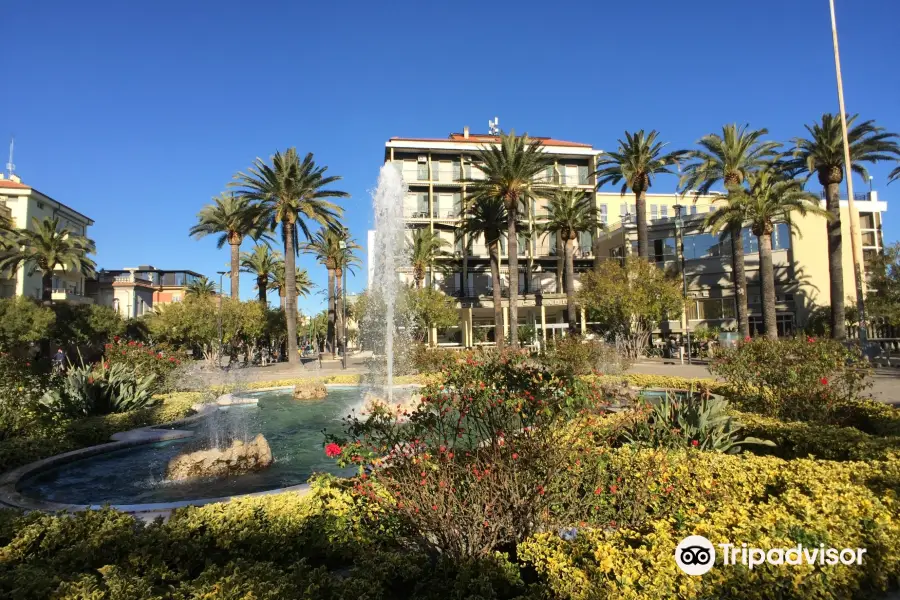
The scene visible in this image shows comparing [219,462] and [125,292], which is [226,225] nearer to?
[125,292]

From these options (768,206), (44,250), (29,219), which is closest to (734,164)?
(768,206)

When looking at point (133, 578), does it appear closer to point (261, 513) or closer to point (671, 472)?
point (261, 513)

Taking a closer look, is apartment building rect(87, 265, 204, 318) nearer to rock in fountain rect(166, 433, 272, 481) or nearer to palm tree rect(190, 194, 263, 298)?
palm tree rect(190, 194, 263, 298)

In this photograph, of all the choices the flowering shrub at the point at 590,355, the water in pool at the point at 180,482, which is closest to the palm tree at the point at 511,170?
the flowering shrub at the point at 590,355

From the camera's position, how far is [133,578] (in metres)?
3.22

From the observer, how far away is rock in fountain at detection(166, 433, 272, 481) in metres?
7.43

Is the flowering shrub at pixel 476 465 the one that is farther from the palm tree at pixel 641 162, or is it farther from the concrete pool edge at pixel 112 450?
the palm tree at pixel 641 162

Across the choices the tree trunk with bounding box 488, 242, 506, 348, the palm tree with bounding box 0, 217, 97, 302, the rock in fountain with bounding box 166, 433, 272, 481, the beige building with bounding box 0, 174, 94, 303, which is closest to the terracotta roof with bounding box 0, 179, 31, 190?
the beige building with bounding box 0, 174, 94, 303

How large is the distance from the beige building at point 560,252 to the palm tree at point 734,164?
37.4ft

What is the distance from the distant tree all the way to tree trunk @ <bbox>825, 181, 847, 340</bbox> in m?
7.90

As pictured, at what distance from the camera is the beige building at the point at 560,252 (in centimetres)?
4041

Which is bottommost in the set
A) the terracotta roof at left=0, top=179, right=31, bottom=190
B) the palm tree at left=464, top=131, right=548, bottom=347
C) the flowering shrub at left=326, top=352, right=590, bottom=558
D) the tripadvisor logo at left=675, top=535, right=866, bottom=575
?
the tripadvisor logo at left=675, top=535, right=866, bottom=575

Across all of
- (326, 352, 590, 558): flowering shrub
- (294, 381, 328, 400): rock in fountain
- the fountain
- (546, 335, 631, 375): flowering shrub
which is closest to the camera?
(326, 352, 590, 558): flowering shrub

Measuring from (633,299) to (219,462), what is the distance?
28.5 m
